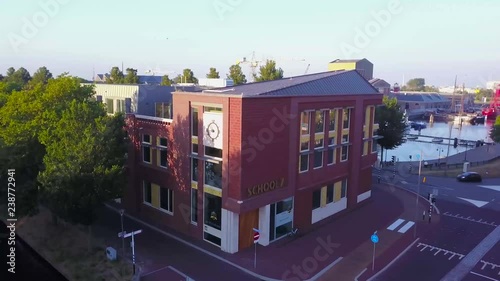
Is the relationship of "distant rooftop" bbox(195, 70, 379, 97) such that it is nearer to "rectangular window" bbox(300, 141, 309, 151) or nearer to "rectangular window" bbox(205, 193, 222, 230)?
"rectangular window" bbox(300, 141, 309, 151)

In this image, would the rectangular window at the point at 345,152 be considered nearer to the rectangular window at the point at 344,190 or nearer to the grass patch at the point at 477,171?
the rectangular window at the point at 344,190

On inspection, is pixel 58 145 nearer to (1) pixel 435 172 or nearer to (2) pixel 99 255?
(2) pixel 99 255

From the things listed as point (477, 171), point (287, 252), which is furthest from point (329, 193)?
point (477, 171)

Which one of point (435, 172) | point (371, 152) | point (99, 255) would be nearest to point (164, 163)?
point (99, 255)

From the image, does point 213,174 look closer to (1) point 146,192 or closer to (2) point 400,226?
(1) point 146,192

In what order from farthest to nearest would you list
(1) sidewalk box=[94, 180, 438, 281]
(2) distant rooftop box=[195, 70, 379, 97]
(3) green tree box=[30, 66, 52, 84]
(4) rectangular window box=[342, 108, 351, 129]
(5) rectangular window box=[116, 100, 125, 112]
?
(3) green tree box=[30, 66, 52, 84], (5) rectangular window box=[116, 100, 125, 112], (4) rectangular window box=[342, 108, 351, 129], (2) distant rooftop box=[195, 70, 379, 97], (1) sidewalk box=[94, 180, 438, 281]

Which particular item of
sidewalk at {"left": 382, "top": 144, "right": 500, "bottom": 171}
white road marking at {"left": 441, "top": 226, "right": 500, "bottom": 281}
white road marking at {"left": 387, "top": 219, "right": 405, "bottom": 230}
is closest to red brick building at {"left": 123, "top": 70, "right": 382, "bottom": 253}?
white road marking at {"left": 387, "top": 219, "right": 405, "bottom": 230}
